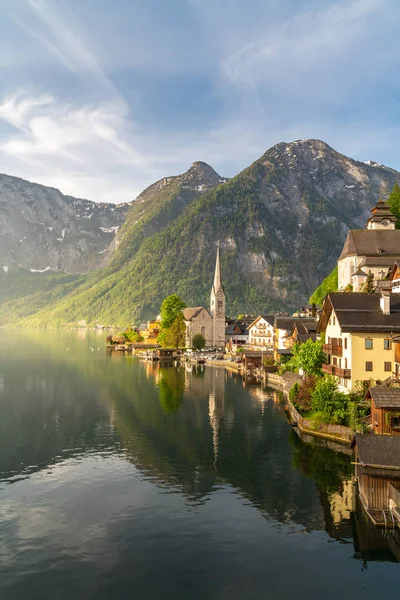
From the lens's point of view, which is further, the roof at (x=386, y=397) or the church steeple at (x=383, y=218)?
the church steeple at (x=383, y=218)

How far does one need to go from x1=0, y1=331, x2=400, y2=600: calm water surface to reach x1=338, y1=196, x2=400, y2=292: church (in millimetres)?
43014

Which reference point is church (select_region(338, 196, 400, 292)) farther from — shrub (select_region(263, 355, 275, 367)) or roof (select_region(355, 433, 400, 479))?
roof (select_region(355, 433, 400, 479))

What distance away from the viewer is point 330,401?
197ft

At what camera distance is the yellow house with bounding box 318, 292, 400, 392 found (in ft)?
193

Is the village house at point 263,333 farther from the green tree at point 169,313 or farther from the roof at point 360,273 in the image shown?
the roof at point 360,273

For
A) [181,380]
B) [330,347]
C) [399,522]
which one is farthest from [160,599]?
[181,380]

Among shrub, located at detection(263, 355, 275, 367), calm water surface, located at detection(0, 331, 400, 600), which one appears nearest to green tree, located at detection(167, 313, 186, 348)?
shrub, located at detection(263, 355, 275, 367)

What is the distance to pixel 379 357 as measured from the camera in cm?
5894

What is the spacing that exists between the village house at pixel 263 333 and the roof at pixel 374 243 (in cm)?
5766

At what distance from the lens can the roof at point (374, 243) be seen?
10688 cm

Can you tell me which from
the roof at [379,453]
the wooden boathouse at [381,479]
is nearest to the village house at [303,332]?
the roof at [379,453]

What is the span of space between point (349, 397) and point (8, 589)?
40.8 meters

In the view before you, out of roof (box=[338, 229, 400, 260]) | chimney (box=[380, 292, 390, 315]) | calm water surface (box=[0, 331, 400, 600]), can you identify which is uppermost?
roof (box=[338, 229, 400, 260])

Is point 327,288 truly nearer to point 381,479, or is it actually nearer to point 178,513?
point 381,479
